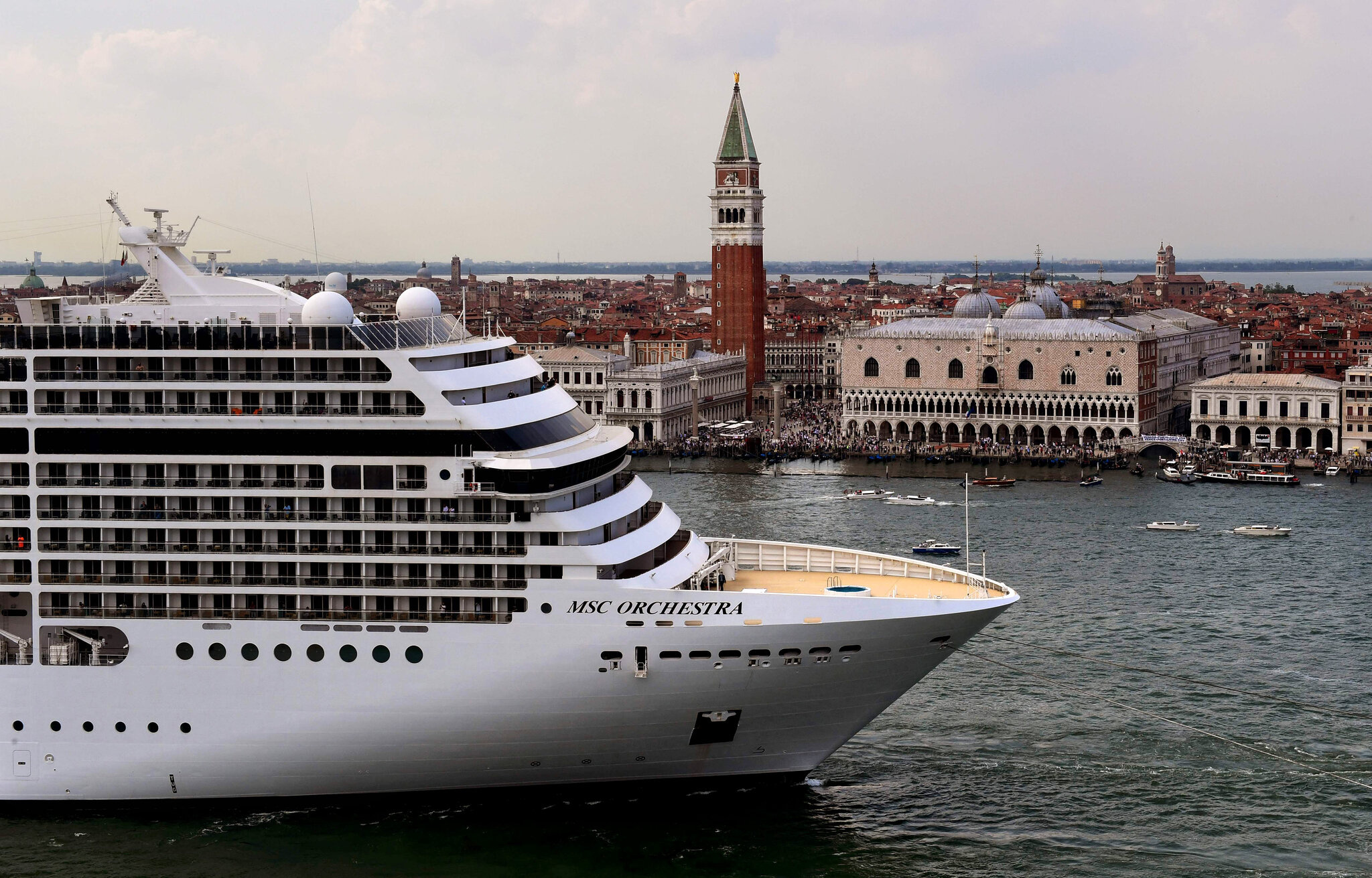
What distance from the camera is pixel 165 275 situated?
1859cm

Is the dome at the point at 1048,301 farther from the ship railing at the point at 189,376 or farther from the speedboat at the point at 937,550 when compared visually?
the ship railing at the point at 189,376

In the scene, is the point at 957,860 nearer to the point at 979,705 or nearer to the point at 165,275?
the point at 979,705

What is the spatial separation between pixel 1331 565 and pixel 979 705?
14.1 meters

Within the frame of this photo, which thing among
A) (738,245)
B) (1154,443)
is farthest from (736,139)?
(1154,443)

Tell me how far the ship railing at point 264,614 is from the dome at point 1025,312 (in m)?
49.0

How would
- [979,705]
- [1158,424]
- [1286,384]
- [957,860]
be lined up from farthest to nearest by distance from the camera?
[1158,424]
[1286,384]
[979,705]
[957,860]

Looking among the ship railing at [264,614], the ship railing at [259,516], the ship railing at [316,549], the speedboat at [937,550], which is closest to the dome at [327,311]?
the ship railing at [259,516]

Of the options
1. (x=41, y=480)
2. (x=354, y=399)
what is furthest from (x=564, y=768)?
(x=41, y=480)

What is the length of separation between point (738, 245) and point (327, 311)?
51.1 m

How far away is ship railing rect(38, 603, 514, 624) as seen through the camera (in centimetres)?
1662

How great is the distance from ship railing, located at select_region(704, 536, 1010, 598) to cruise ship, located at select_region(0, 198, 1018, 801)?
161 cm

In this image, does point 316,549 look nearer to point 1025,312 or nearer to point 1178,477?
point 1178,477

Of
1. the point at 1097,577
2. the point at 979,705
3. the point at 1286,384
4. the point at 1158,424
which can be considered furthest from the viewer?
the point at 1158,424

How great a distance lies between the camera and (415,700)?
1655cm
